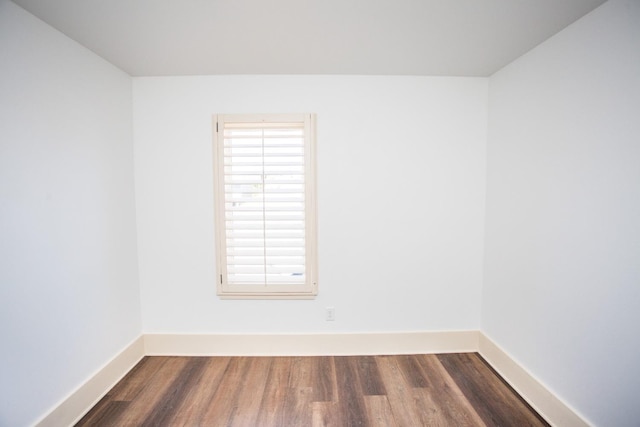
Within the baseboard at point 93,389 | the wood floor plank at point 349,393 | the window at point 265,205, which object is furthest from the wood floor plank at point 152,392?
the wood floor plank at point 349,393

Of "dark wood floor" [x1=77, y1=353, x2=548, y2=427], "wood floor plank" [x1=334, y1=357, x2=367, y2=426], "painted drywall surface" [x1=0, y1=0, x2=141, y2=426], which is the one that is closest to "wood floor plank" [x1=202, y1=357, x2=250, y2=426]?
"dark wood floor" [x1=77, y1=353, x2=548, y2=427]

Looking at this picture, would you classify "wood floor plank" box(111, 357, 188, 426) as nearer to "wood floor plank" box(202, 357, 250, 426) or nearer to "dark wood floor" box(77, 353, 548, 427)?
"dark wood floor" box(77, 353, 548, 427)

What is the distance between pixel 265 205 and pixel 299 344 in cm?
124

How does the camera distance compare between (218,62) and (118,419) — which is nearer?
(118,419)

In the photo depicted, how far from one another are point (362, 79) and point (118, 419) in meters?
2.97

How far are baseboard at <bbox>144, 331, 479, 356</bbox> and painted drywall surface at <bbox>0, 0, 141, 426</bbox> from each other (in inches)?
15.7

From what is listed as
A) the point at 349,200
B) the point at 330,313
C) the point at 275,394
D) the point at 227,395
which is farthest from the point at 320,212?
the point at 227,395

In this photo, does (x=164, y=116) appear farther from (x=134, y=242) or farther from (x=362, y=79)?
(x=362, y=79)

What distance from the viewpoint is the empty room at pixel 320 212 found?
1373mm

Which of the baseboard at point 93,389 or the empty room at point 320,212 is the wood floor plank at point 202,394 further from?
the baseboard at point 93,389

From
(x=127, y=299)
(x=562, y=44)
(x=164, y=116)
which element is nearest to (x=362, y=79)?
(x=562, y=44)

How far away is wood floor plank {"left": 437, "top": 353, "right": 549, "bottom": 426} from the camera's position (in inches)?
65.0

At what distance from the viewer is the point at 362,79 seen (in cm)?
221

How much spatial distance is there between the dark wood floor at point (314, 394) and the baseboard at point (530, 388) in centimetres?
6
